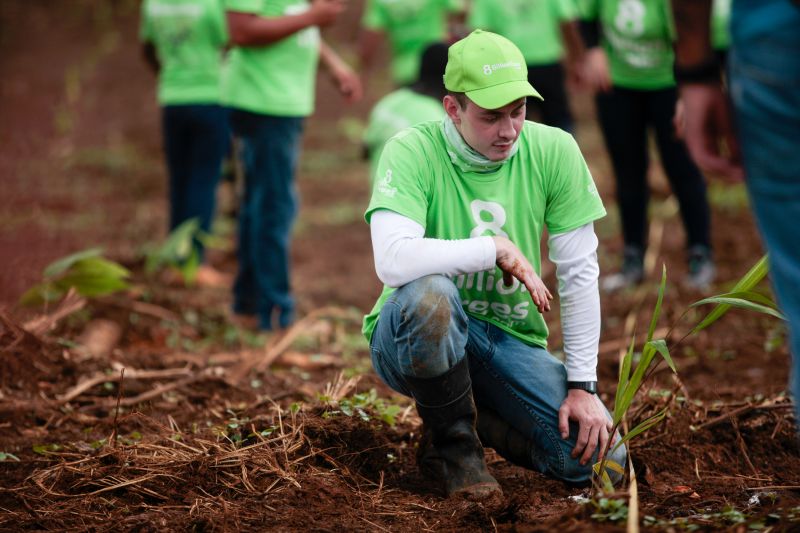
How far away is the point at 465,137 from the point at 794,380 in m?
1.10

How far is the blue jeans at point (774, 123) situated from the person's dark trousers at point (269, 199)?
300 centimetres

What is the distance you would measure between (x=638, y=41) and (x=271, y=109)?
185 cm

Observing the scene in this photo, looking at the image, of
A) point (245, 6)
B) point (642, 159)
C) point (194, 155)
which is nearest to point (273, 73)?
point (245, 6)

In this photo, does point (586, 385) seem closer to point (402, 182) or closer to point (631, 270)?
point (402, 182)

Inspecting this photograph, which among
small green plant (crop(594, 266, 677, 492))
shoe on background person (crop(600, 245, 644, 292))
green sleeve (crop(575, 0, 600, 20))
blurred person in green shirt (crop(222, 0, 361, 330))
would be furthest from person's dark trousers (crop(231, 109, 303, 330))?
small green plant (crop(594, 266, 677, 492))

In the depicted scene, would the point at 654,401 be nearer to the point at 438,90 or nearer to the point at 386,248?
the point at 386,248

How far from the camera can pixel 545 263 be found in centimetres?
633

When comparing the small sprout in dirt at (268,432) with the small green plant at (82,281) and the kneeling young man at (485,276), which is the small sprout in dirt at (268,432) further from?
the small green plant at (82,281)

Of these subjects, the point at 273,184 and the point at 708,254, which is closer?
the point at 273,184

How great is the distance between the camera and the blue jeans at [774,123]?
Answer: 1.98 metres

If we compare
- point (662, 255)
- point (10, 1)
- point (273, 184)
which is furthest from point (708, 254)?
point (10, 1)

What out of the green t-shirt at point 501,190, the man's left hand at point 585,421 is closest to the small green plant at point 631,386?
the man's left hand at point 585,421

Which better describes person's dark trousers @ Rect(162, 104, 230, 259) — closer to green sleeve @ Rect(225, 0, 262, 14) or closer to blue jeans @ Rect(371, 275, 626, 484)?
green sleeve @ Rect(225, 0, 262, 14)

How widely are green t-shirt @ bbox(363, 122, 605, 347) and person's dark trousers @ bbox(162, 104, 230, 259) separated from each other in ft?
9.67
